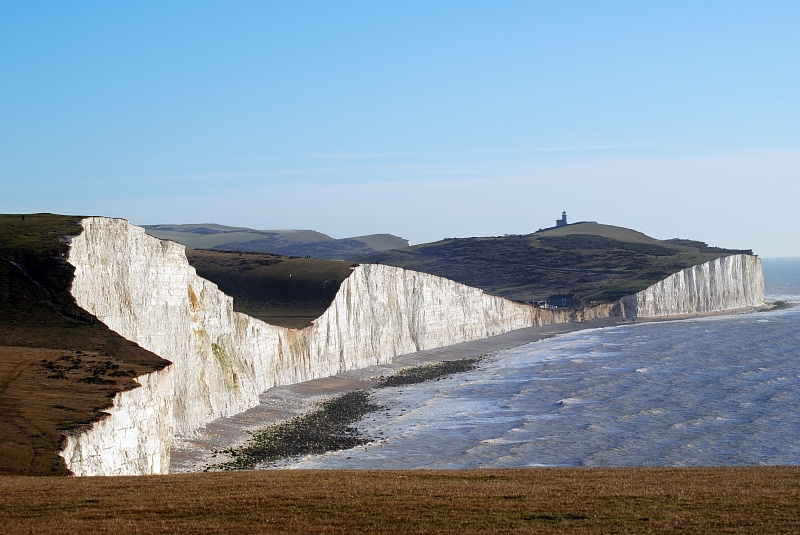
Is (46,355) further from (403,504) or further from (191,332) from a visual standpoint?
(403,504)

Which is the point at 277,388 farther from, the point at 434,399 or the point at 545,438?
the point at 545,438

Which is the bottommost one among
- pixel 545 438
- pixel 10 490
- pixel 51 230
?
pixel 545 438

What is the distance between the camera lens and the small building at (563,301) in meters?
124

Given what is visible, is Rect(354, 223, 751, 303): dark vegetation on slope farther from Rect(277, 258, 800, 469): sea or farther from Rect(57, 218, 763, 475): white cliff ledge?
Rect(277, 258, 800, 469): sea

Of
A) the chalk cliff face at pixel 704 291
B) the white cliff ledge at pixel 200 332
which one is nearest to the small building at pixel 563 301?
the chalk cliff face at pixel 704 291

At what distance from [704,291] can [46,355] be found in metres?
118

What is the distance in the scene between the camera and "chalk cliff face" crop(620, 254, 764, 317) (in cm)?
12206

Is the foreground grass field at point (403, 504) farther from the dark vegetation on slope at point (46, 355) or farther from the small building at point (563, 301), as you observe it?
the small building at point (563, 301)

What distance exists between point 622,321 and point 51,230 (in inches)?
3479

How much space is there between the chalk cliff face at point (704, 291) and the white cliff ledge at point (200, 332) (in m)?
36.5

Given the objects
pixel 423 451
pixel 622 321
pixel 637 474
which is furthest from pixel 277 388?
pixel 622 321

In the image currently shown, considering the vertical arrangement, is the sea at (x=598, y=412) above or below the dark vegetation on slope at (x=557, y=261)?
below

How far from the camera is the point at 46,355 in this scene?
29984mm

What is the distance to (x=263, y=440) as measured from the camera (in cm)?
3809
